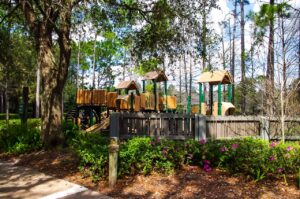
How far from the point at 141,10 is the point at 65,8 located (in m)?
3.65

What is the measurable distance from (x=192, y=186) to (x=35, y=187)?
3.09 metres

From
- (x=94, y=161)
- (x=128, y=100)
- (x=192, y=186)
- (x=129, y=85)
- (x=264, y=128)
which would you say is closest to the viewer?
(x=192, y=186)

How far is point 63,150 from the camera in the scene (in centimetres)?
936

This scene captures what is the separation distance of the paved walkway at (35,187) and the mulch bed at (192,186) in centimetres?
26

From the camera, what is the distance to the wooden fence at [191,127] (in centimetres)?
1029

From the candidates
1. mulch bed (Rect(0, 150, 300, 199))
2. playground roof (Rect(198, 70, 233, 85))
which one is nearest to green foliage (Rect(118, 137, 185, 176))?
mulch bed (Rect(0, 150, 300, 199))

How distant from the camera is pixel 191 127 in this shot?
34.6 feet

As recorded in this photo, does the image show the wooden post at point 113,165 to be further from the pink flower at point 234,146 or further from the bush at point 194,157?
the pink flower at point 234,146

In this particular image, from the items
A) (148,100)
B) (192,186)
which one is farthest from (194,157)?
(148,100)

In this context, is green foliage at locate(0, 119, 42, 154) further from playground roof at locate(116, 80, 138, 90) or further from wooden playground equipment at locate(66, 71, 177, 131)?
playground roof at locate(116, 80, 138, 90)

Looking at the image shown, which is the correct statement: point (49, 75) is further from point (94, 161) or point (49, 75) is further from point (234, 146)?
point (234, 146)

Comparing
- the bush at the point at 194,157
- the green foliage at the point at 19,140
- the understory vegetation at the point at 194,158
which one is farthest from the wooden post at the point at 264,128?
the green foliage at the point at 19,140

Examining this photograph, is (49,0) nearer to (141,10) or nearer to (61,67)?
(61,67)

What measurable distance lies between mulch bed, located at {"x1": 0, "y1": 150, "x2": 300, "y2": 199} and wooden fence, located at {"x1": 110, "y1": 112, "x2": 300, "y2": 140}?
11.2 ft
